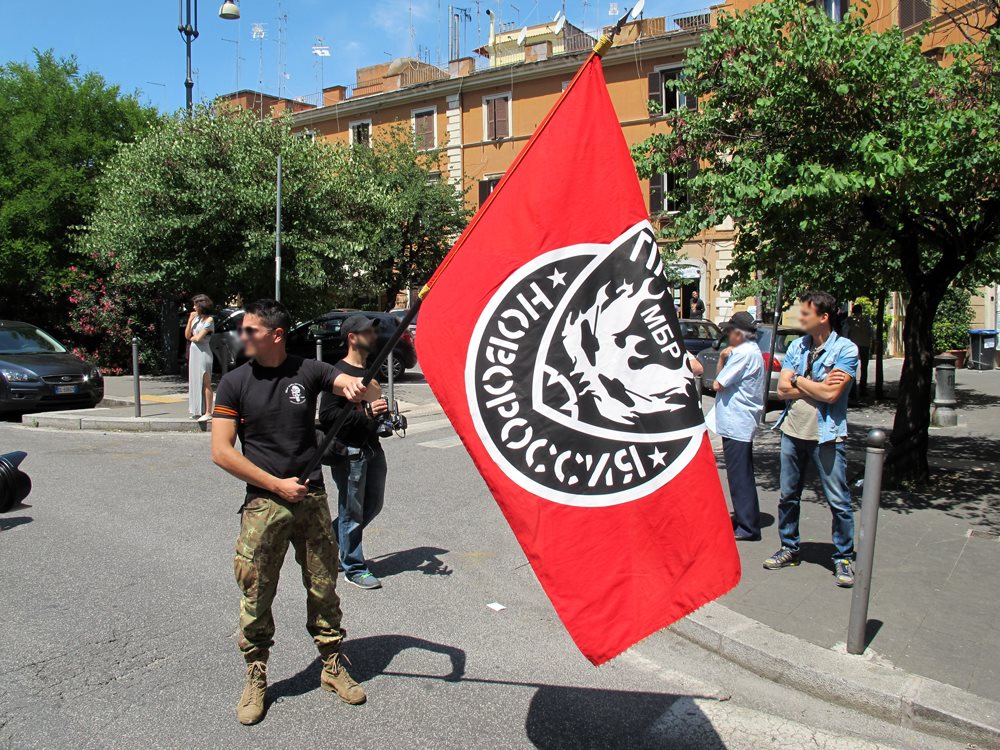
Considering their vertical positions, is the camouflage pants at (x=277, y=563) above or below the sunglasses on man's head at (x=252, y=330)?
below

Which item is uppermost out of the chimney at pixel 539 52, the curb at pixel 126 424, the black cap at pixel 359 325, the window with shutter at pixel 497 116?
the chimney at pixel 539 52

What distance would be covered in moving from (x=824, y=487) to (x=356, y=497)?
3.08m

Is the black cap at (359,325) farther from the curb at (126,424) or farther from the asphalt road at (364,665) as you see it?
the curb at (126,424)

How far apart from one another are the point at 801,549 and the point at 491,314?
4.10 metres

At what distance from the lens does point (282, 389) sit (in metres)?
3.70

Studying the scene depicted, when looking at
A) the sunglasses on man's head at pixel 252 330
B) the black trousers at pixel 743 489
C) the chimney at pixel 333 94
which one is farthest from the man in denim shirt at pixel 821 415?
the chimney at pixel 333 94

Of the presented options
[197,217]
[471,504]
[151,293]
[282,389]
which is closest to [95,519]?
[471,504]

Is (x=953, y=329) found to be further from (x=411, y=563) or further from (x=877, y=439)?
(x=411, y=563)

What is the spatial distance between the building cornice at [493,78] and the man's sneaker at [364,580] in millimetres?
27381

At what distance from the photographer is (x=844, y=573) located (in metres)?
5.31

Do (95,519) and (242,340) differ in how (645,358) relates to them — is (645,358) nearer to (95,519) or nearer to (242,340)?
(242,340)

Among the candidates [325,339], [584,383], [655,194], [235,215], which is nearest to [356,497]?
[584,383]

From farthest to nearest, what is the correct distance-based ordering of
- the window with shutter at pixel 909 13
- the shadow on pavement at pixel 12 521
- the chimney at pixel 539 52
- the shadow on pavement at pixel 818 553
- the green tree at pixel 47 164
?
the chimney at pixel 539 52, the green tree at pixel 47 164, the window with shutter at pixel 909 13, the shadow on pavement at pixel 12 521, the shadow on pavement at pixel 818 553

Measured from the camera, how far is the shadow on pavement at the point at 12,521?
259 inches
